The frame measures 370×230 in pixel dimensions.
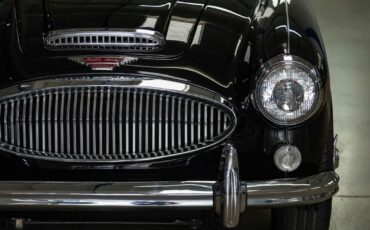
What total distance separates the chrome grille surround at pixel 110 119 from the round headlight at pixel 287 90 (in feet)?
0.46

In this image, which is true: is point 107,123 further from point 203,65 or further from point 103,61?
point 203,65

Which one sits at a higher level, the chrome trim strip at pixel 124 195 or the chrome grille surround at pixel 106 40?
the chrome grille surround at pixel 106 40

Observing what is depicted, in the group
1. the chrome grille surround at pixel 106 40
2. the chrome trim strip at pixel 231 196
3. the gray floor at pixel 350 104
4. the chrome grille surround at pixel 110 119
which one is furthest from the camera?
the gray floor at pixel 350 104

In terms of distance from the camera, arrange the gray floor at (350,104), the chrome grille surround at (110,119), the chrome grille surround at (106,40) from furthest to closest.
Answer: the gray floor at (350,104) < the chrome grille surround at (106,40) < the chrome grille surround at (110,119)

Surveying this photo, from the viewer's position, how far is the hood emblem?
8.24 feet

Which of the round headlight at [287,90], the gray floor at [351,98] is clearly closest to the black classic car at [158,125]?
the round headlight at [287,90]

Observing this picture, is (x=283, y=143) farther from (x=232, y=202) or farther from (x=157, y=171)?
(x=157, y=171)

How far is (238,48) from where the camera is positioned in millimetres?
2646

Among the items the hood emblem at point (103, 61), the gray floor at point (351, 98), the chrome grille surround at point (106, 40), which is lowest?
the gray floor at point (351, 98)

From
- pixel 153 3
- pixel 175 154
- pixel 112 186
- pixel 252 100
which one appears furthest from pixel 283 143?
pixel 153 3

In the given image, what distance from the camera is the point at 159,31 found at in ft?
8.79

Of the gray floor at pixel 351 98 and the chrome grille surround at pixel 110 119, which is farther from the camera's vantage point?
the gray floor at pixel 351 98

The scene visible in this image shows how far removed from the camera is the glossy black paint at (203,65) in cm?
252

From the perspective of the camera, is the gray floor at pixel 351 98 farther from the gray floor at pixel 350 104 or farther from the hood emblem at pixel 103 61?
the hood emblem at pixel 103 61
